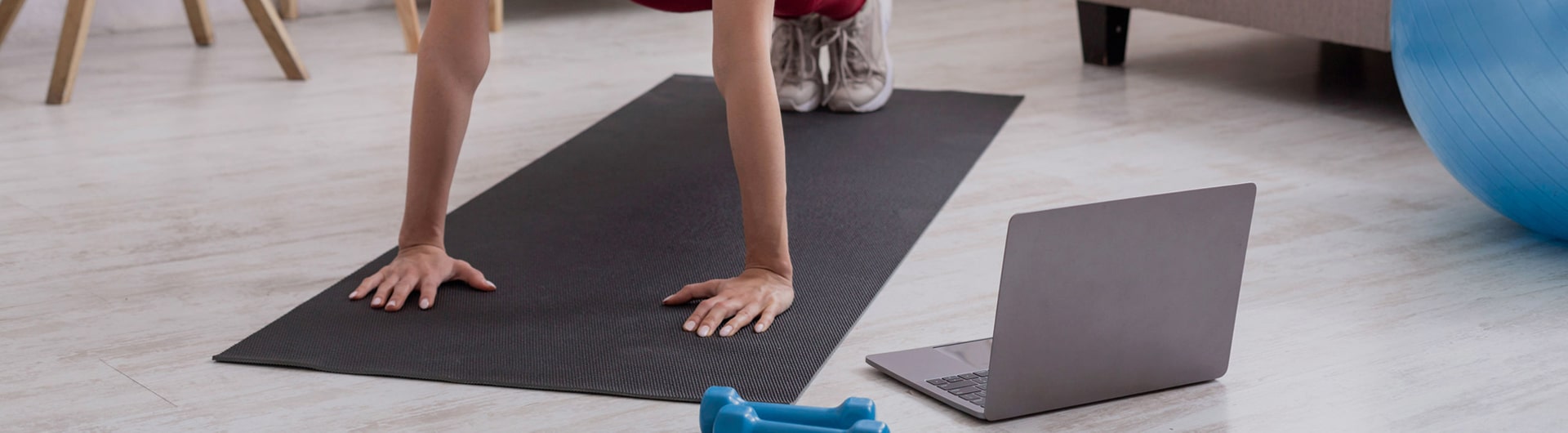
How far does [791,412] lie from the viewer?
1001 mm

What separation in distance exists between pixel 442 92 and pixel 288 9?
2278 millimetres

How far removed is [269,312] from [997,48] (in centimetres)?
191

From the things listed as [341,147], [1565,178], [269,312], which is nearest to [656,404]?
[269,312]

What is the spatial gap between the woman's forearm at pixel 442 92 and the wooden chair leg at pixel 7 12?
176 centimetres

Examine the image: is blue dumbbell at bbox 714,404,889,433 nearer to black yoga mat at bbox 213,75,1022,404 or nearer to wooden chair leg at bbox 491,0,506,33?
black yoga mat at bbox 213,75,1022,404

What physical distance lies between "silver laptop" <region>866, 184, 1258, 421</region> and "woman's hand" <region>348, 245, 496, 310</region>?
485 mm

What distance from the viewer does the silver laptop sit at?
3.36 ft

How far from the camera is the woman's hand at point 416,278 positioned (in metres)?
1.35

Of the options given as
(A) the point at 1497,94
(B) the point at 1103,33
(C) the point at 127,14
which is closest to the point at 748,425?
(A) the point at 1497,94

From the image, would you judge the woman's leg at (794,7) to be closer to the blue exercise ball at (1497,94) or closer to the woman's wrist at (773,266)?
the woman's wrist at (773,266)

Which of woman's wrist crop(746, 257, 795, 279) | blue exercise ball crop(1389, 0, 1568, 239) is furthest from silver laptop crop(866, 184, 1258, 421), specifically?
blue exercise ball crop(1389, 0, 1568, 239)

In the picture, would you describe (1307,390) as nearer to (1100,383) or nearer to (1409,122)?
(1100,383)

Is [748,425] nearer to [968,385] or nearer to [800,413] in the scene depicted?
[800,413]

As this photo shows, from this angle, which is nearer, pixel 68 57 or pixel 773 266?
pixel 773 266
